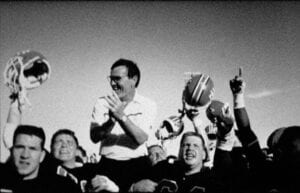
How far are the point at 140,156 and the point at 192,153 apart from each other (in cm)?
47

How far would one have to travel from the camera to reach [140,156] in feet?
9.78

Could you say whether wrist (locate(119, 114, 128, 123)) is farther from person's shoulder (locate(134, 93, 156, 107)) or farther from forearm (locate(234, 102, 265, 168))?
forearm (locate(234, 102, 265, 168))

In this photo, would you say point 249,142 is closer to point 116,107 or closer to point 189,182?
point 189,182

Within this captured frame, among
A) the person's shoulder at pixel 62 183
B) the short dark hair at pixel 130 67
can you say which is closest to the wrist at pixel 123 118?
the short dark hair at pixel 130 67

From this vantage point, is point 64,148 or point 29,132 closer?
point 29,132

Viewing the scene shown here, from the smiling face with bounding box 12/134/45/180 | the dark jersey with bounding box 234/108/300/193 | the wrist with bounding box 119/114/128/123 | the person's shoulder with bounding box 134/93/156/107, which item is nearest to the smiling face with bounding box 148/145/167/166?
the person's shoulder with bounding box 134/93/156/107

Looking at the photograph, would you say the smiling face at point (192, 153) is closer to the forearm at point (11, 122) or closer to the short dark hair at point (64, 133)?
the short dark hair at point (64, 133)

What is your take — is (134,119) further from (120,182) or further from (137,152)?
(120,182)

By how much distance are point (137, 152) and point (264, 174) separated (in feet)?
3.03

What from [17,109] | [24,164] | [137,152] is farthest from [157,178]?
[17,109]

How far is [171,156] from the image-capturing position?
328 centimetres

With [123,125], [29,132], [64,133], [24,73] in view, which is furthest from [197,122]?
[24,73]

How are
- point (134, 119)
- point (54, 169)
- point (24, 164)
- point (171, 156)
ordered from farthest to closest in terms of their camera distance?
point (171, 156) → point (134, 119) → point (54, 169) → point (24, 164)

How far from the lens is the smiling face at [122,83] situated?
3057 mm
